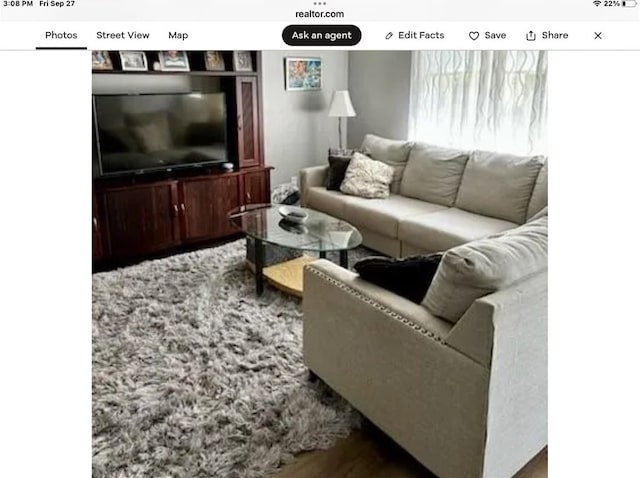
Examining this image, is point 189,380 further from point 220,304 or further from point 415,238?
point 415,238

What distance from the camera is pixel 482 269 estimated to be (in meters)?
1.35

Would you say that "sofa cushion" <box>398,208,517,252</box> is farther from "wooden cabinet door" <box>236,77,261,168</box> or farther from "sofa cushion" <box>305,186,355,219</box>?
"wooden cabinet door" <box>236,77,261,168</box>

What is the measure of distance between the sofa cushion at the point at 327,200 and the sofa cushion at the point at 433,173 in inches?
20.3

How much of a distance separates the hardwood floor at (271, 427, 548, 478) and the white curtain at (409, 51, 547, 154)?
257 cm

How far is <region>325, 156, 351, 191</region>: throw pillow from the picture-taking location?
411 centimetres

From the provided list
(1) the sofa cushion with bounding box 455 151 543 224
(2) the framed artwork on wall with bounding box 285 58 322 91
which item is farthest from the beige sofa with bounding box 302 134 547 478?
(2) the framed artwork on wall with bounding box 285 58 322 91

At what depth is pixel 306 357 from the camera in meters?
2.12

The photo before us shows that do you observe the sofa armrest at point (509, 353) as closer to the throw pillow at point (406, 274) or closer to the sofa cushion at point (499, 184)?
the throw pillow at point (406, 274)

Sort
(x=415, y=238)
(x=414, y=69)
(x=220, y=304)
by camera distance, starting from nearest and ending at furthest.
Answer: (x=220, y=304), (x=415, y=238), (x=414, y=69)

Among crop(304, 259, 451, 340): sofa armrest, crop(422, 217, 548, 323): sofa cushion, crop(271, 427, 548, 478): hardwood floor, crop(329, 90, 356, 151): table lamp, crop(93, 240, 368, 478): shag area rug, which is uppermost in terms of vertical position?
crop(329, 90, 356, 151): table lamp

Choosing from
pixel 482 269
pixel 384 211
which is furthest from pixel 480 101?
pixel 482 269

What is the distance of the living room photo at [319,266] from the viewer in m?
1.46
